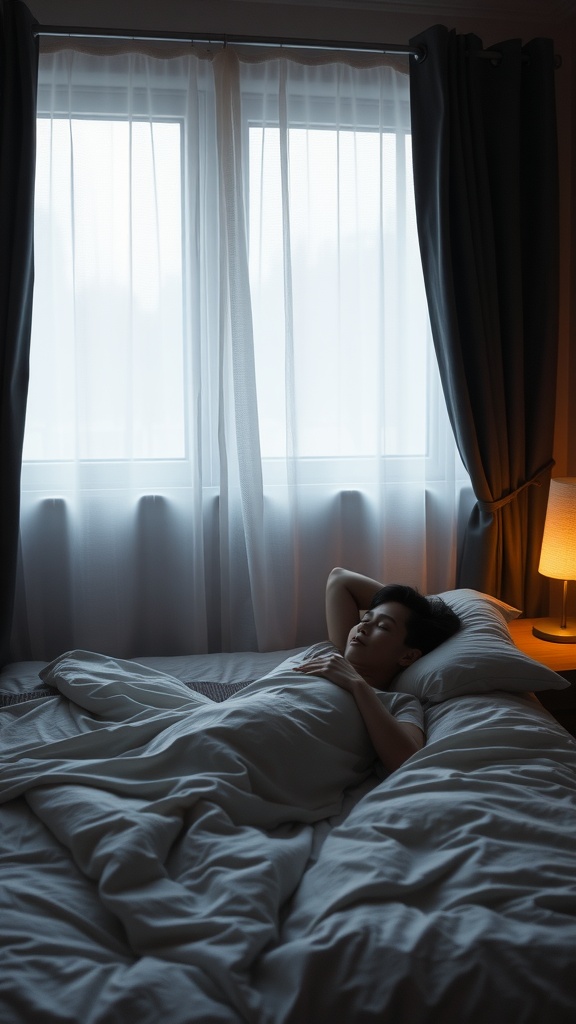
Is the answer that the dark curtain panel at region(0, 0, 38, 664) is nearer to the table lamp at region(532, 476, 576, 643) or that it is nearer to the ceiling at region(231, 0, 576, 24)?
the ceiling at region(231, 0, 576, 24)

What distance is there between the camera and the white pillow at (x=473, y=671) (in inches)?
78.7

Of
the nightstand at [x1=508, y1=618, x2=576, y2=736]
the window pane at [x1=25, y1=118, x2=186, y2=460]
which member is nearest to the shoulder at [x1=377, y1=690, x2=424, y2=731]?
the nightstand at [x1=508, y1=618, x2=576, y2=736]

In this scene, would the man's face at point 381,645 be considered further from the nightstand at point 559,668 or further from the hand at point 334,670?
the nightstand at point 559,668

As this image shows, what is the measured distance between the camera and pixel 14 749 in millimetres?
1695

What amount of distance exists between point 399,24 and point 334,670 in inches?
98.0

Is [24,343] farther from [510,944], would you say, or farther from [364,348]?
[510,944]

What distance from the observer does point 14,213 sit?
8.75 feet

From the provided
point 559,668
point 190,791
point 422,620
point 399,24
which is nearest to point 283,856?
point 190,791

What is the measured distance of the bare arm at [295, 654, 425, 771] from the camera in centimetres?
175

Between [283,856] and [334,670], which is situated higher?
[334,670]

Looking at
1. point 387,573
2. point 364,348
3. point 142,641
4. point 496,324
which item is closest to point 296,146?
point 364,348

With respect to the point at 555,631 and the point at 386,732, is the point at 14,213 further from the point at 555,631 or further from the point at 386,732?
the point at 555,631

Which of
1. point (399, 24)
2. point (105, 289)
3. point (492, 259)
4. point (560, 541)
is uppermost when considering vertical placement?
point (399, 24)

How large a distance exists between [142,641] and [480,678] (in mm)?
1435
